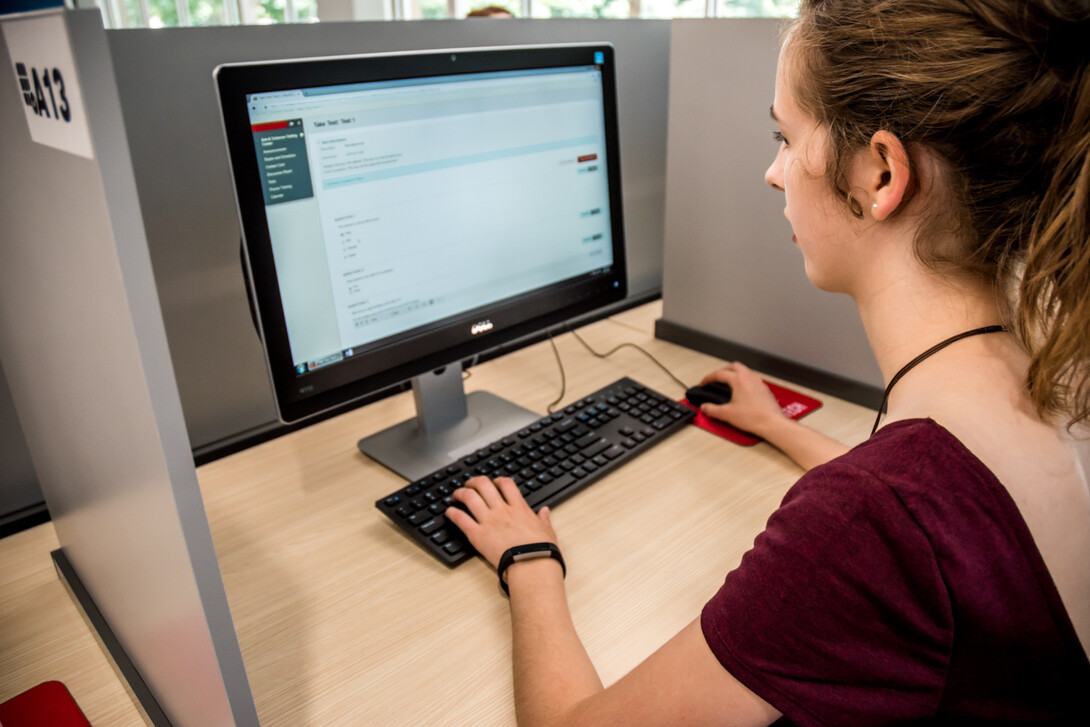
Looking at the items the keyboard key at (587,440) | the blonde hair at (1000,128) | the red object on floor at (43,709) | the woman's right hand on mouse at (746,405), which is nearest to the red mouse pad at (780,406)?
the woman's right hand on mouse at (746,405)

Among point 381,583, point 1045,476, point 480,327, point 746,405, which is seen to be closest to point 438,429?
point 480,327

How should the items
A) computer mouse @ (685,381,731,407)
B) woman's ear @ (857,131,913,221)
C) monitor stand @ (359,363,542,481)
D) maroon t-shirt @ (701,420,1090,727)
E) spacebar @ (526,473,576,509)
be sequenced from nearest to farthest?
maroon t-shirt @ (701,420,1090,727), woman's ear @ (857,131,913,221), spacebar @ (526,473,576,509), monitor stand @ (359,363,542,481), computer mouse @ (685,381,731,407)

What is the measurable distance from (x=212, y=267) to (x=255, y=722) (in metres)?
0.61

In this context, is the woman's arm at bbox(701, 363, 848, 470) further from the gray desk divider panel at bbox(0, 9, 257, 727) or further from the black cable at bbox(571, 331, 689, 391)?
the gray desk divider panel at bbox(0, 9, 257, 727)

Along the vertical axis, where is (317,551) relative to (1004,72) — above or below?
below

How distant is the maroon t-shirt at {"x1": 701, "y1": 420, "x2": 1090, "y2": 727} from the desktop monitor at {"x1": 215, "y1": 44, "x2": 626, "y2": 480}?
0.51 m

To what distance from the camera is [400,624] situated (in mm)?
712

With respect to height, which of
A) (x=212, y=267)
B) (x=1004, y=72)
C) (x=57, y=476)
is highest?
(x=1004, y=72)

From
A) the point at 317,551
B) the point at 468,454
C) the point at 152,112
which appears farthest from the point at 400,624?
the point at 152,112

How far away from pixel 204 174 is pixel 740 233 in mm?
764

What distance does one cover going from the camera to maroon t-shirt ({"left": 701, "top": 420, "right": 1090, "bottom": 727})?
49 cm

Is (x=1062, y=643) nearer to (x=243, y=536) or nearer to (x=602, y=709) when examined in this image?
(x=602, y=709)

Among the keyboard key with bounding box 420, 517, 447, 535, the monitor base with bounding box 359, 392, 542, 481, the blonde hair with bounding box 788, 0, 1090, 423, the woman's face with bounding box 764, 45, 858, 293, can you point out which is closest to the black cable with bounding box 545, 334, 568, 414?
the monitor base with bounding box 359, 392, 542, 481

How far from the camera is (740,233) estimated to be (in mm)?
1201
